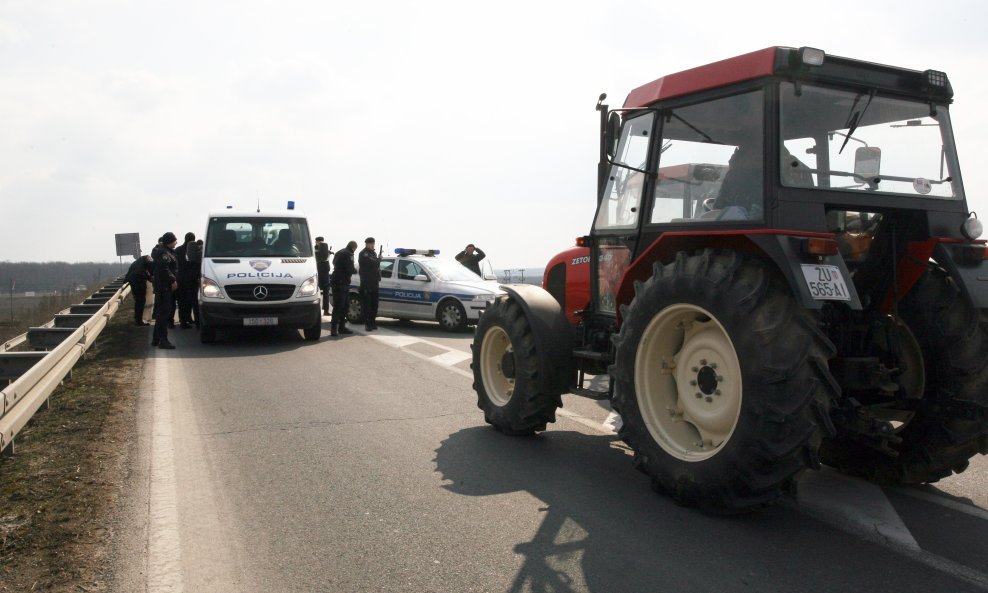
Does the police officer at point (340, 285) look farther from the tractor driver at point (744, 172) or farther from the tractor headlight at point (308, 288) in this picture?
the tractor driver at point (744, 172)

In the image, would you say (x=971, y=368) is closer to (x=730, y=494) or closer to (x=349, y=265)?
(x=730, y=494)

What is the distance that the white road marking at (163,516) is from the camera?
3.79 metres

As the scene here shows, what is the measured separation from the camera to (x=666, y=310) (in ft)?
15.7

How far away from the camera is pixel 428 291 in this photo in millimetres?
16906

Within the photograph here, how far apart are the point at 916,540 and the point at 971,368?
→ 3.61ft

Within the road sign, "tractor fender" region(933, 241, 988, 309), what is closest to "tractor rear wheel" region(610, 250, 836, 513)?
"tractor fender" region(933, 241, 988, 309)

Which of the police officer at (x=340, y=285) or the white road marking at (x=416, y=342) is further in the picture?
the police officer at (x=340, y=285)

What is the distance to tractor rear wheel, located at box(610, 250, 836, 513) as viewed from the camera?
4.06m

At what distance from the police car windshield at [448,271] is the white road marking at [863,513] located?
12.0m

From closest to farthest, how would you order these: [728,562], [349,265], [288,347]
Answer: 1. [728,562]
2. [288,347]
3. [349,265]

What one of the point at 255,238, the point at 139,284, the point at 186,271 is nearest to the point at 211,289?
the point at 255,238

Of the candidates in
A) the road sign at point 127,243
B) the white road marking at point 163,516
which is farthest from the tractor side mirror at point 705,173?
the road sign at point 127,243

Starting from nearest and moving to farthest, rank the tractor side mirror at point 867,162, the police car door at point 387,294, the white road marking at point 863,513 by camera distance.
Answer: the white road marking at point 863,513 < the tractor side mirror at point 867,162 < the police car door at point 387,294

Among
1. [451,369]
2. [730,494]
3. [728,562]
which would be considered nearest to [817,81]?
[730,494]
